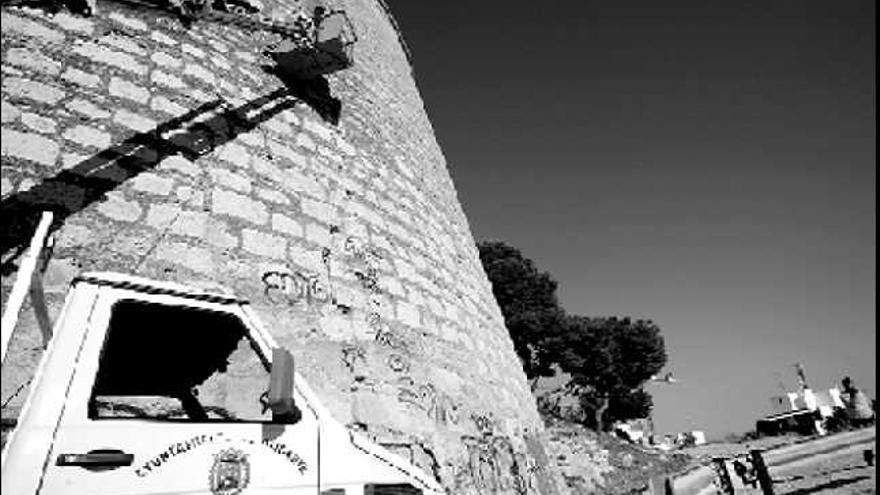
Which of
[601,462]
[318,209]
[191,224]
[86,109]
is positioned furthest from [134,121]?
[601,462]

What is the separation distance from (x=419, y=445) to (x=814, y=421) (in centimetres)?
3562

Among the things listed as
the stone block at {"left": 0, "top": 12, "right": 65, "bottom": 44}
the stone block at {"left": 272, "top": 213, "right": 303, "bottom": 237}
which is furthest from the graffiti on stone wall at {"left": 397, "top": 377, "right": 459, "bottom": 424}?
the stone block at {"left": 0, "top": 12, "right": 65, "bottom": 44}

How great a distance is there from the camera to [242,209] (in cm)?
417

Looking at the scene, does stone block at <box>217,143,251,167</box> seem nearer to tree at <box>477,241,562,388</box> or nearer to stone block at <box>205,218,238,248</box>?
stone block at <box>205,218,238,248</box>

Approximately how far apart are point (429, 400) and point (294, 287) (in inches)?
55.0

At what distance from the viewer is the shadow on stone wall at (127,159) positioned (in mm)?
3164

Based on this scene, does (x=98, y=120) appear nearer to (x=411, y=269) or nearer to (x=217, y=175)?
(x=217, y=175)

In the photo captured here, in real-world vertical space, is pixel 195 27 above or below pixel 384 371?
above

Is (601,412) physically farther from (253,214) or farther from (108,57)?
(108,57)

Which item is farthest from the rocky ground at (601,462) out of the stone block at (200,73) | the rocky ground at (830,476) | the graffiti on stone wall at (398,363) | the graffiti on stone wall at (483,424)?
the stone block at (200,73)

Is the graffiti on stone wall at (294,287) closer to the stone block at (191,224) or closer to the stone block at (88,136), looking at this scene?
the stone block at (191,224)

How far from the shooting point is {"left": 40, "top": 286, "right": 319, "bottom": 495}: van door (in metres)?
1.89

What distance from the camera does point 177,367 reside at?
3162mm

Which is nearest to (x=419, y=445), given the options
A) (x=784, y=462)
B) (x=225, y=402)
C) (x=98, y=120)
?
(x=225, y=402)
